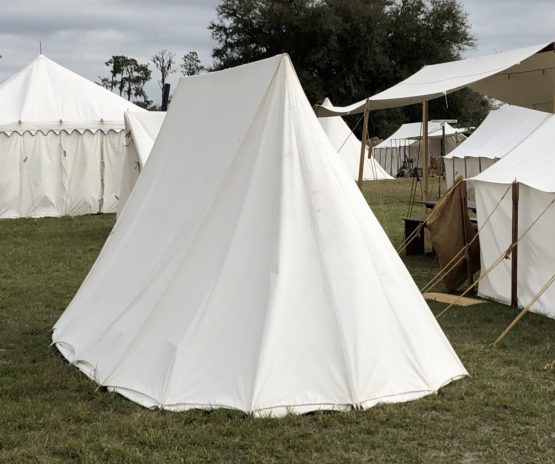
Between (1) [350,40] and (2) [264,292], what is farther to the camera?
(1) [350,40]

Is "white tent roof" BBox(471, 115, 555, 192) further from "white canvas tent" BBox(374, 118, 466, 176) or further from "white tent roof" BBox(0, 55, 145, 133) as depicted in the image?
"white canvas tent" BBox(374, 118, 466, 176)

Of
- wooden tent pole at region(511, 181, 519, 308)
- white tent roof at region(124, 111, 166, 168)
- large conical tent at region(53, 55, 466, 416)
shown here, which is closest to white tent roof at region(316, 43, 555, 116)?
wooden tent pole at region(511, 181, 519, 308)

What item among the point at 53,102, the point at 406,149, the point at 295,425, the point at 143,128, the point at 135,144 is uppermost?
the point at 53,102

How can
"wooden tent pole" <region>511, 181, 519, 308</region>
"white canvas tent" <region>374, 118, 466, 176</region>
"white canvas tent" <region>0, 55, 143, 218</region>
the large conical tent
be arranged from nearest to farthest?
the large conical tent < "wooden tent pole" <region>511, 181, 519, 308</region> < "white canvas tent" <region>0, 55, 143, 218</region> < "white canvas tent" <region>374, 118, 466, 176</region>

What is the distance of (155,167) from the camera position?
684 centimetres

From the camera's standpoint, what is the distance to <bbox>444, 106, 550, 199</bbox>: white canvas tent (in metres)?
17.5

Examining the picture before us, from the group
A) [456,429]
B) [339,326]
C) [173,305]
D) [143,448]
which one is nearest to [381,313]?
[339,326]

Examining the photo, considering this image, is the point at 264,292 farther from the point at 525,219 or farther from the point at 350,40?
the point at 350,40

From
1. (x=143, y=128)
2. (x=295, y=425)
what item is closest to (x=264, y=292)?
(x=295, y=425)

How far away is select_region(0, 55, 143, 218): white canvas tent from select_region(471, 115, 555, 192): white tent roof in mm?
12280

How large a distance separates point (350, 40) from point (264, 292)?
3768 cm

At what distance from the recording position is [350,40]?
4125cm

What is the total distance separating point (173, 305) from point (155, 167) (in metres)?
1.77

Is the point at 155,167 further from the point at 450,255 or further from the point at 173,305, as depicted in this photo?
the point at 450,255
